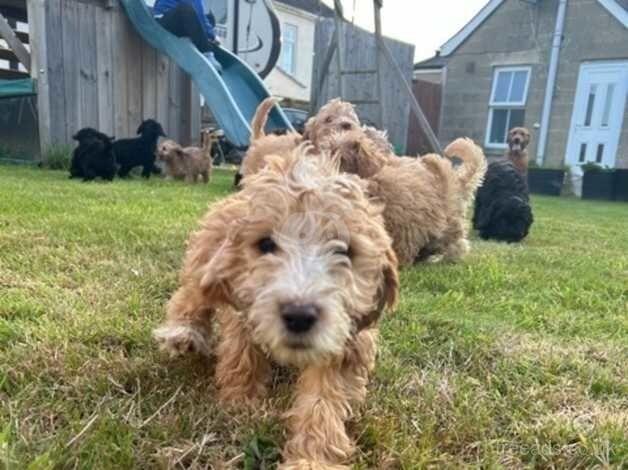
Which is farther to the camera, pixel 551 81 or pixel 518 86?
pixel 518 86

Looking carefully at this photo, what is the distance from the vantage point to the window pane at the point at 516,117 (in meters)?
18.9

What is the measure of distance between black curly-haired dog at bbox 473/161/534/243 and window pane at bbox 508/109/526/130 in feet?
41.8

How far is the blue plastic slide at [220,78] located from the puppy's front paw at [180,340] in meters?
7.14

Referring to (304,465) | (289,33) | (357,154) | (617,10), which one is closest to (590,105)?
(617,10)

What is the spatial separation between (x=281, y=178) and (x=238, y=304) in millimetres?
436

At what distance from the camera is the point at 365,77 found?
14.8 m

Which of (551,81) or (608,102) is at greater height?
(551,81)

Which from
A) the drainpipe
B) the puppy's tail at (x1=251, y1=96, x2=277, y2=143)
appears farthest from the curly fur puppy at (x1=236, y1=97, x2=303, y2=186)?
the drainpipe

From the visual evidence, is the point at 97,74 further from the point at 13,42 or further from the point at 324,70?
the point at 324,70

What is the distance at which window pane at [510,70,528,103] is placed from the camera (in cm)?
1878

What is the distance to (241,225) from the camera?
6.08ft

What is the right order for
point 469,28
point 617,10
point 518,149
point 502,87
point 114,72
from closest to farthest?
1. point 114,72
2. point 518,149
3. point 617,10
4. point 502,87
5. point 469,28

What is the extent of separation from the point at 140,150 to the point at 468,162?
592cm

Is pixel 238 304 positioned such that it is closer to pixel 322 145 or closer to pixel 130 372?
pixel 130 372
